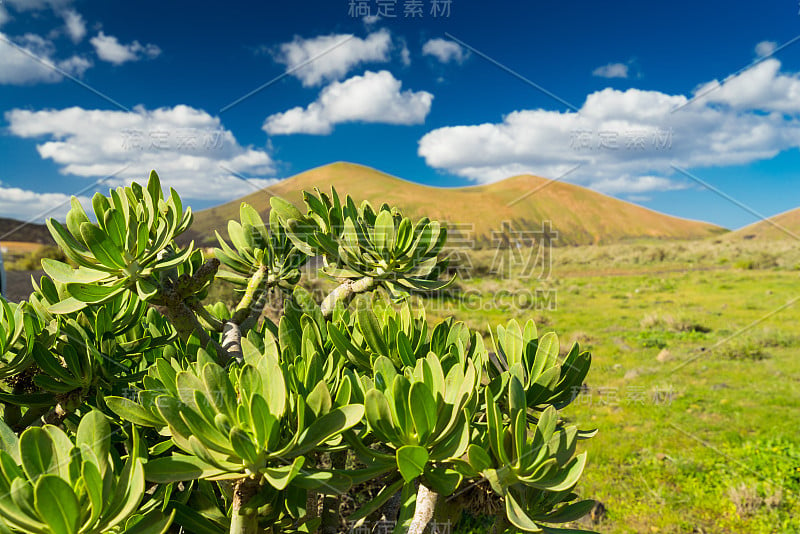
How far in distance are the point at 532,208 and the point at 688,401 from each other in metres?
36.9

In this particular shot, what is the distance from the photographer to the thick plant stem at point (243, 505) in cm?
A: 66

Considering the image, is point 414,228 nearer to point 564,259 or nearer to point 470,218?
point 564,259

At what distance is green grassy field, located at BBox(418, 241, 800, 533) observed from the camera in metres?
3.22

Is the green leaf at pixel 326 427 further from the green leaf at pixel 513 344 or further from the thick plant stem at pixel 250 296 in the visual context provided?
the thick plant stem at pixel 250 296

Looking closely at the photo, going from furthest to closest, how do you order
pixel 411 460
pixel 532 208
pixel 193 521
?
pixel 532 208 < pixel 193 521 < pixel 411 460

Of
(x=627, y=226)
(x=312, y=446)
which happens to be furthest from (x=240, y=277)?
(x=627, y=226)

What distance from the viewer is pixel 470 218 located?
29797 mm

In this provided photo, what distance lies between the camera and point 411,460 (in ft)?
2.06

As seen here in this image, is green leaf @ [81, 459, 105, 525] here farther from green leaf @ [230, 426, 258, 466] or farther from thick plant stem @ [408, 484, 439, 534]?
thick plant stem @ [408, 484, 439, 534]

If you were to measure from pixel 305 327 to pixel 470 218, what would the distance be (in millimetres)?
29461

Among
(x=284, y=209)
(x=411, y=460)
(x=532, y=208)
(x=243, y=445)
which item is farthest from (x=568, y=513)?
(x=532, y=208)

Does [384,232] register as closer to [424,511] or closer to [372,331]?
[372,331]

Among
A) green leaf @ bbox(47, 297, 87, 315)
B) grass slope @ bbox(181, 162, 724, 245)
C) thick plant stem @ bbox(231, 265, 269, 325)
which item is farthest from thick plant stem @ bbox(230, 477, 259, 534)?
grass slope @ bbox(181, 162, 724, 245)

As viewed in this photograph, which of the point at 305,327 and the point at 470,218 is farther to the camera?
the point at 470,218
